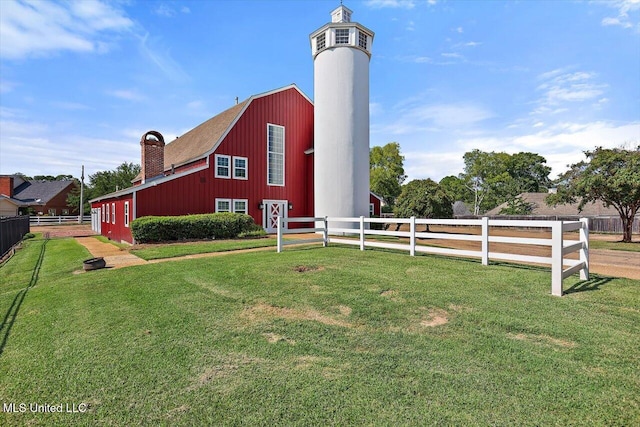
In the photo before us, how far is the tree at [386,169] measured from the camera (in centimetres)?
4753

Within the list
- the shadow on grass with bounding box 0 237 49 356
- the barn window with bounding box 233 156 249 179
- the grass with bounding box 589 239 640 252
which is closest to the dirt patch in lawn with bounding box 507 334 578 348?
the shadow on grass with bounding box 0 237 49 356

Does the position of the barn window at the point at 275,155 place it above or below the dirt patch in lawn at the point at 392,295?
above

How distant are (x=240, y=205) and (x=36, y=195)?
46.2 metres

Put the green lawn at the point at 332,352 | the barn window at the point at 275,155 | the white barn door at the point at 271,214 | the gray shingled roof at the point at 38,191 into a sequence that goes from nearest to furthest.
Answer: the green lawn at the point at 332,352, the white barn door at the point at 271,214, the barn window at the point at 275,155, the gray shingled roof at the point at 38,191

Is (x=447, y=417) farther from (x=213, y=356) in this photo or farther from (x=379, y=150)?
(x=379, y=150)

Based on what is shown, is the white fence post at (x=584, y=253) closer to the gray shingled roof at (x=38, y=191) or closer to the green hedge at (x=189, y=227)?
the green hedge at (x=189, y=227)

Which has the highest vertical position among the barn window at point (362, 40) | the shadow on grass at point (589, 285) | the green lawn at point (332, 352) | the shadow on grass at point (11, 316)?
the barn window at point (362, 40)

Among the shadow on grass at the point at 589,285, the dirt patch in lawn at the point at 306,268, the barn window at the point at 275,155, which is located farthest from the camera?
the barn window at the point at 275,155

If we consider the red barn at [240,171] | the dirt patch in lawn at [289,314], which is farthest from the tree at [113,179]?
the dirt patch in lawn at [289,314]

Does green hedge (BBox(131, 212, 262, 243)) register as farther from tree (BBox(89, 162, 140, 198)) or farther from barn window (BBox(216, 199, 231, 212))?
tree (BBox(89, 162, 140, 198))

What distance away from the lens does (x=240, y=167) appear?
19.0m

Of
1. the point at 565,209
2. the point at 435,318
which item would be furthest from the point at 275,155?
the point at 565,209

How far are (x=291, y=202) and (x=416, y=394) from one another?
1861 cm

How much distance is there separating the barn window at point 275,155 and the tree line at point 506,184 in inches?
325
